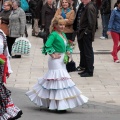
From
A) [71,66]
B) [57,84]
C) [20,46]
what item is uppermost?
[57,84]

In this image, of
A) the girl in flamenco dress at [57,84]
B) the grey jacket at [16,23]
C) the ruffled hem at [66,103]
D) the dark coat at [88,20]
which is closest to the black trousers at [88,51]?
the dark coat at [88,20]

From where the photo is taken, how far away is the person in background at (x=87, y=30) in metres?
13.0

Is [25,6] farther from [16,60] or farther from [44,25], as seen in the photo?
[16,60]

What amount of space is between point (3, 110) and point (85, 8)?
5472 mm

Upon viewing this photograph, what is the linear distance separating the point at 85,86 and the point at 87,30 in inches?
59.8

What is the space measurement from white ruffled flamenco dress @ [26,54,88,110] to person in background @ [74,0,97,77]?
10.8 ft

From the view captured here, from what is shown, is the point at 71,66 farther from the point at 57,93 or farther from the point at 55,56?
the point at 57,93

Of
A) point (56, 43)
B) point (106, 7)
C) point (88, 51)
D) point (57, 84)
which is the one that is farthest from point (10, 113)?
point (106, 7)

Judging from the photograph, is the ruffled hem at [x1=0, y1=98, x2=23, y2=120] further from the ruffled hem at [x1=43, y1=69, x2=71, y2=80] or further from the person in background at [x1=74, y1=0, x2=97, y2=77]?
the person in background at [x1=74, y1=0, x2=97, y2=77]

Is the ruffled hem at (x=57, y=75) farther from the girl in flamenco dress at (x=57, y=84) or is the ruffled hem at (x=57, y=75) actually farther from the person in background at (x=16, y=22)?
the person in background at (x=16, y=22)

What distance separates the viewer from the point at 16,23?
16.0 metres

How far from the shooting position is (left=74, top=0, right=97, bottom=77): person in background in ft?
→ 42.6

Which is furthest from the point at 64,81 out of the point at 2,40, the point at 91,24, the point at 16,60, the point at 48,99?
the point at 16,60

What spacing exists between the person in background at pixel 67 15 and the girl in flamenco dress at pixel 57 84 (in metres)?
4.07
